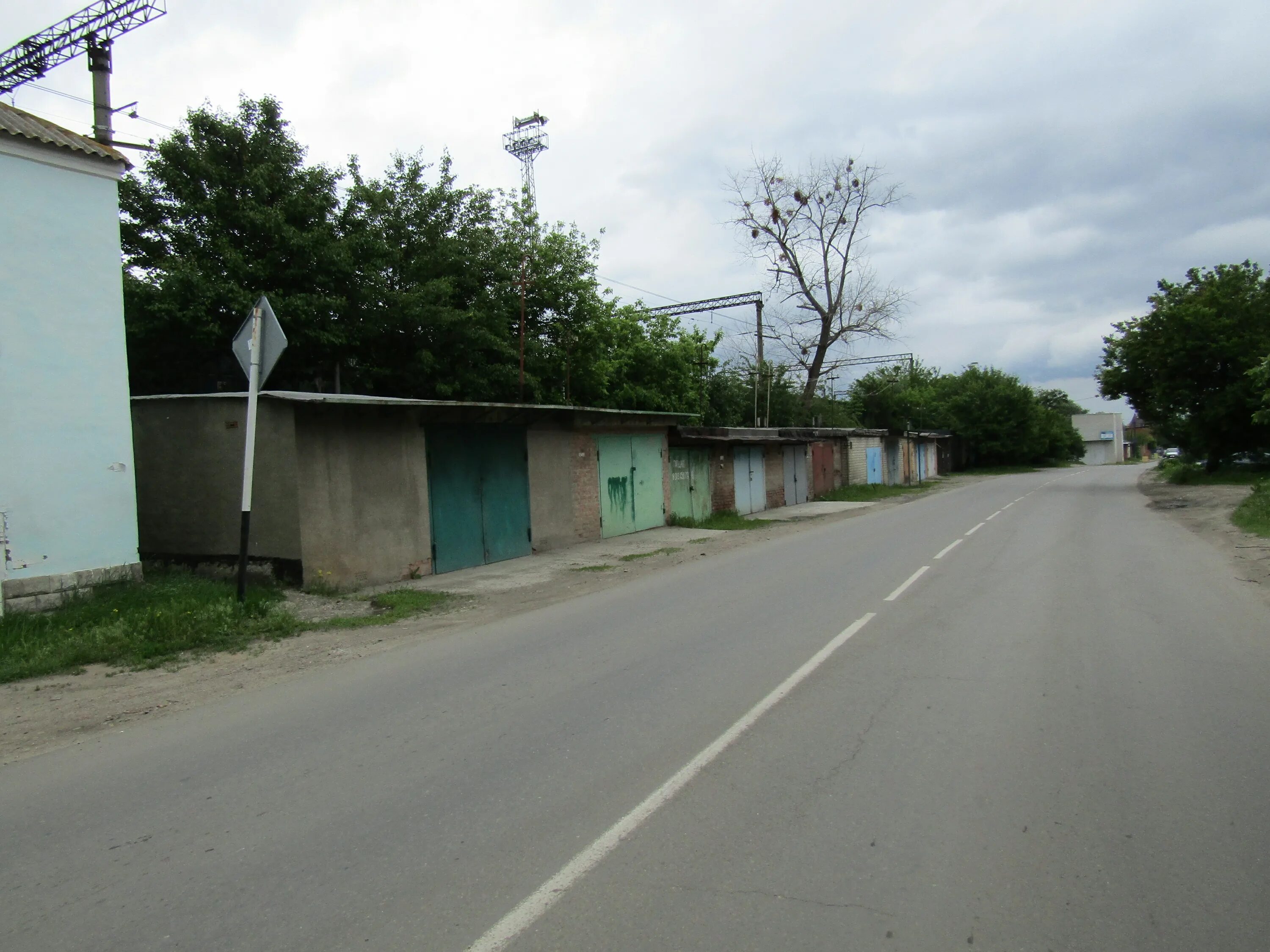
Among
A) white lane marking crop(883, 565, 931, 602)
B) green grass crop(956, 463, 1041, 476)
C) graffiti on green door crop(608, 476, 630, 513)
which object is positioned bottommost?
white lane marking crop(883, 565, 931, 602)

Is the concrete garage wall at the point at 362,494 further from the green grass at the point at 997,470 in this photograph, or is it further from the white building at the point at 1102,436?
the white building at the point at 1102,436

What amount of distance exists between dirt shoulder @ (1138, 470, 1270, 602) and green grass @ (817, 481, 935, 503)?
9.10m

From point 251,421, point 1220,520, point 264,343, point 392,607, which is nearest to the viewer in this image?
point 251,421

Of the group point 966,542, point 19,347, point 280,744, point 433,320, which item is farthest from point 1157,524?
point 19,347

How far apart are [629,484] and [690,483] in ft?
12.3

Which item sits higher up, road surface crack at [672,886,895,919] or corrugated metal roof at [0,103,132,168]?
corrugated metal roof at [0,103,132,168]

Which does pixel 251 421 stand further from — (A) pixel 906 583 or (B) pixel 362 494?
(A) pixel 906 583

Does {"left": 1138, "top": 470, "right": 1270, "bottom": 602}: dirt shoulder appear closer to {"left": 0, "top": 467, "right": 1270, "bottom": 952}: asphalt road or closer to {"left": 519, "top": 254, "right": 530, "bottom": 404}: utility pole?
{"left": 0, "top": 467, "right": 1270, "bottom": 952}: asphalt road

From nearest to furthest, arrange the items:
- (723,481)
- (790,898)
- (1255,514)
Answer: (790,898)
(1255,514)
(723,481)

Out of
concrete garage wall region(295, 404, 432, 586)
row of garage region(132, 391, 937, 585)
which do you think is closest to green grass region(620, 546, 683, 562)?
row of garage region(132, 391, 937, 585)

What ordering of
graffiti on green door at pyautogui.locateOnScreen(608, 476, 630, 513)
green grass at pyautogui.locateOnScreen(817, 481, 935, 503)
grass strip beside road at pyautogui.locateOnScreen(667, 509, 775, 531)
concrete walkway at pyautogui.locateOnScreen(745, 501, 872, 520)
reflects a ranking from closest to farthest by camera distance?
graffiti on green door at pyautogui.locateOnScreen(608, 476, 630, 513)
grass strip beside road at pyautogui.locateOnScreen(667, 509, 775, 531)
concrete walkway at pyautogui.locateOnScreen(745, 501, 872, 520)
green grass at pyautogui.locateOnScreen(817, 481, 935, 503)

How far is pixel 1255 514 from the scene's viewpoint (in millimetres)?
19328

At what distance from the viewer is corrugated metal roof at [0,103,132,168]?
9.82 m

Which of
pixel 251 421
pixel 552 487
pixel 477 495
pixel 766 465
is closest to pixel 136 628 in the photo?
pixel 251 421
